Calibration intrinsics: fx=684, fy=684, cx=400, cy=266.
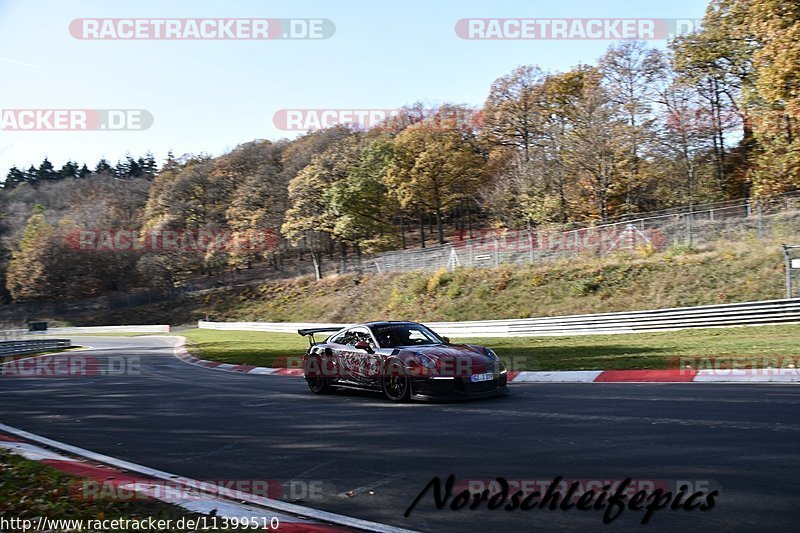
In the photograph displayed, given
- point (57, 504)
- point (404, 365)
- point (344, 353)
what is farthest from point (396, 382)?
point (57, 504)

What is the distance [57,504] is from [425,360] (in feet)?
21.3

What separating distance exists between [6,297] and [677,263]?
80.6 meters

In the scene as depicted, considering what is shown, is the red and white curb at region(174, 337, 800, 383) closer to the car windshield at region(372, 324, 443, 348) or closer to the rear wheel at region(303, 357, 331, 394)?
the car windshield at region(372, 324, 443, 348)

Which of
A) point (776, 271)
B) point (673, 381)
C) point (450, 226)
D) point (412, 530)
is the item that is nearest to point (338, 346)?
point (673, 381)

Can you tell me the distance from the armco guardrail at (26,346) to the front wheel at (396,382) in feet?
98.2

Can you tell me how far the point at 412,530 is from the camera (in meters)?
5.44

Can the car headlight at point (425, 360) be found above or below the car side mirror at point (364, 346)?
below

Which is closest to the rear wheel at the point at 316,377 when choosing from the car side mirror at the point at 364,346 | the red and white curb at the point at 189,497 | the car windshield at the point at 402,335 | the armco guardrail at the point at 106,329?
the car side mirror at the point at 364,346

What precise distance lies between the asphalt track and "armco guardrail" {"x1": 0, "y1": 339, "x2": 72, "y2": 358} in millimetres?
24119

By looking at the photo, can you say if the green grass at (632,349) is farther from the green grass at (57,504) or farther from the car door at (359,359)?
the green grass at (57,504)

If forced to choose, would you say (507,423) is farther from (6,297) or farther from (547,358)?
(6,297)

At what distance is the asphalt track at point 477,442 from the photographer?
5695 millimetres

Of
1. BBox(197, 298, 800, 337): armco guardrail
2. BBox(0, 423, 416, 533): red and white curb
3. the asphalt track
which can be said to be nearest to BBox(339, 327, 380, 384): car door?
the asphalt track

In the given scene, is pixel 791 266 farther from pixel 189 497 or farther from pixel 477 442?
pixel 189 497
